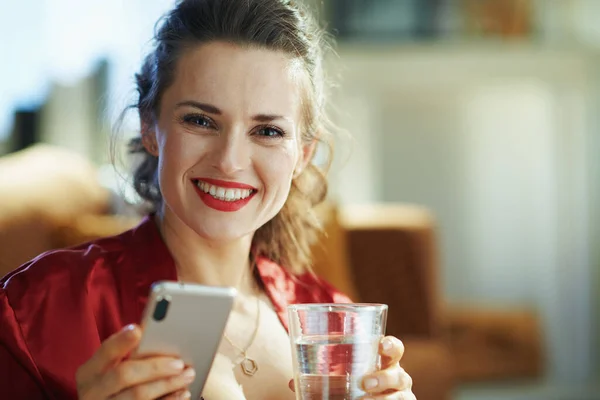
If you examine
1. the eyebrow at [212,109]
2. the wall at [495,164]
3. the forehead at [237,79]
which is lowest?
the wall at [495,164]

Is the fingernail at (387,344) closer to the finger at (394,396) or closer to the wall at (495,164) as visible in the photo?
the finger at (394,396)

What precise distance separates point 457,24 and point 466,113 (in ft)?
1.76

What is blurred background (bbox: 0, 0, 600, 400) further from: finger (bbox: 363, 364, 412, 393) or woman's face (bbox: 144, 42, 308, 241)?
finger (bbox: 363, 364, 412, 393)

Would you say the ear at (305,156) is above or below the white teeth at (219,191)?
above

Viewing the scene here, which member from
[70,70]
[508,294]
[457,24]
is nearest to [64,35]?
[70,70]

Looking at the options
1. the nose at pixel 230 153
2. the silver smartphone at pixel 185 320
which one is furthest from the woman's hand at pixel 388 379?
the nose at pixel 230 153

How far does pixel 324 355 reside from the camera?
0.90 m

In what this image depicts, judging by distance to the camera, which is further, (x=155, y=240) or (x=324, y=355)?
(x=155, y=240)

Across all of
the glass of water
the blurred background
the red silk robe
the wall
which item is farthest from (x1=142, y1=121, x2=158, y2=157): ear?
the wall

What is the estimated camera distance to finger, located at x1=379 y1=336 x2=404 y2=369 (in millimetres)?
957

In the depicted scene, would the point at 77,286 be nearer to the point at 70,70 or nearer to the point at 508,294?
the point at 70,70

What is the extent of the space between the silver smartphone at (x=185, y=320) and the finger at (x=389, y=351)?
21 cm

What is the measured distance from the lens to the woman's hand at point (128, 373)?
2.61 feet

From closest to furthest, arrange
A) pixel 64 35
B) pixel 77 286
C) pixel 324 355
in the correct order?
pixel 324 355, pixel 77 286, pixel 64 35
